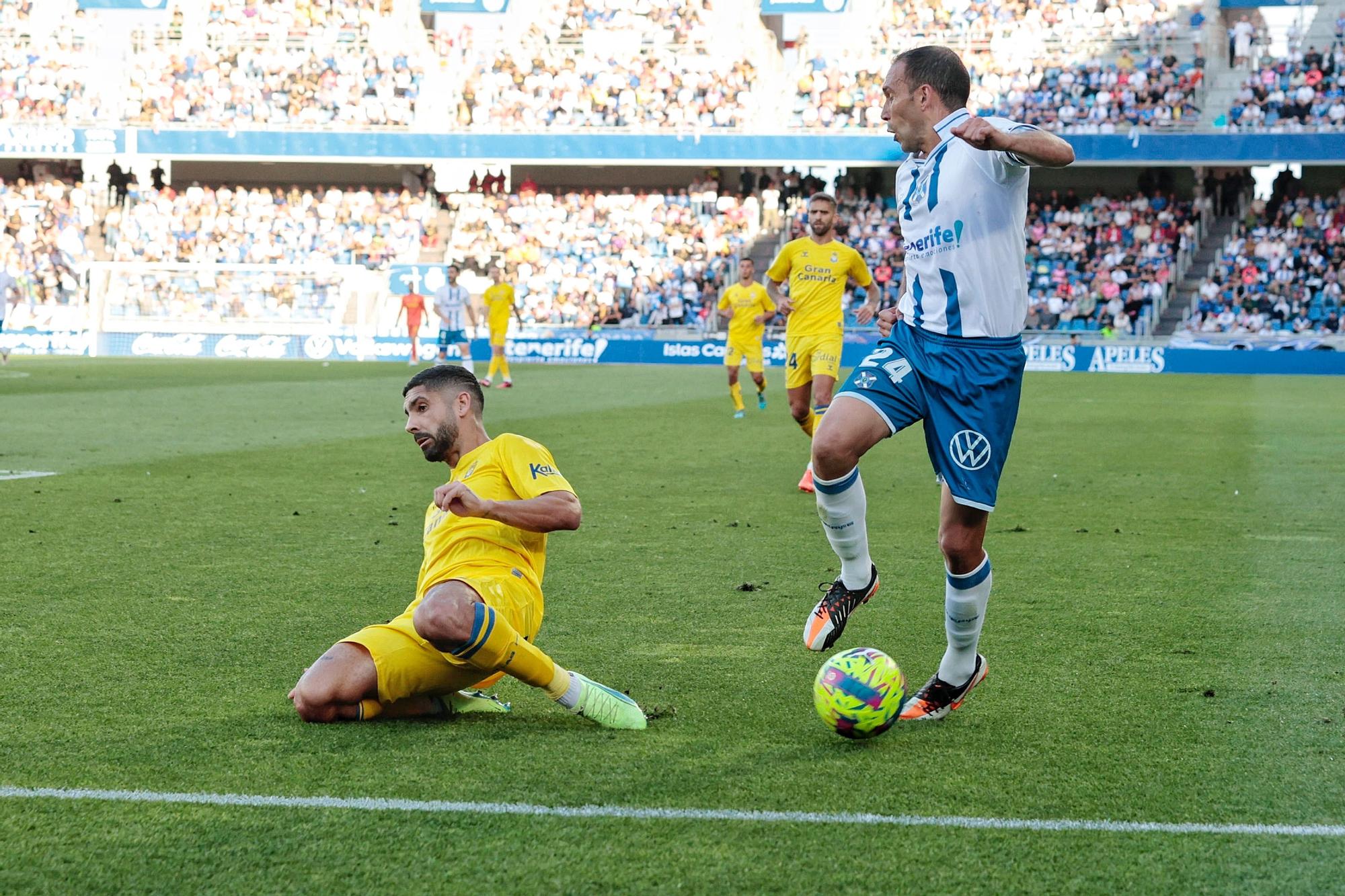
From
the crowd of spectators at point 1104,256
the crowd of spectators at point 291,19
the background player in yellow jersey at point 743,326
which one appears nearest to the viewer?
the background player in yellow jersey at point 743,326

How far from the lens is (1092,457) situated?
1468cm

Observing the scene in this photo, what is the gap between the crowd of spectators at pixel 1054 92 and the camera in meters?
38.8

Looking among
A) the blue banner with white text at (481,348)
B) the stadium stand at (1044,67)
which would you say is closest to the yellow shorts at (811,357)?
the blue banner with white text at (481,348)

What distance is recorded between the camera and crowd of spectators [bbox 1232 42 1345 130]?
3766 cm

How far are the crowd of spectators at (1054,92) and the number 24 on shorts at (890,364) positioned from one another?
34118mm

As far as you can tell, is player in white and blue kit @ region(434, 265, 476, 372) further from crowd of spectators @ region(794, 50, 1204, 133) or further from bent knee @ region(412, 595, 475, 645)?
bent knee @ region(412, 595, 475, 645)

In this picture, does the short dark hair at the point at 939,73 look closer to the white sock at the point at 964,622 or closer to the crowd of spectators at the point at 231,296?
the white sock at the point at 964,622

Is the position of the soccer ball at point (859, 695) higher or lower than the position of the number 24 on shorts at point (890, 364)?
lower

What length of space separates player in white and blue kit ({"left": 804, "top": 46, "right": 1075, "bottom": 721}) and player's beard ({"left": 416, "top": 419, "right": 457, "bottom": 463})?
1.21 meters

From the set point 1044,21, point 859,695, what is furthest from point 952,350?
point 1044,21

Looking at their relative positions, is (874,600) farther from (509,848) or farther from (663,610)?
(509,848)

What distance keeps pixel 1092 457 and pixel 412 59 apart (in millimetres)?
32977

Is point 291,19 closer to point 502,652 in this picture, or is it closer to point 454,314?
point 454,314

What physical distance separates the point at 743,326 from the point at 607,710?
1640 cm
